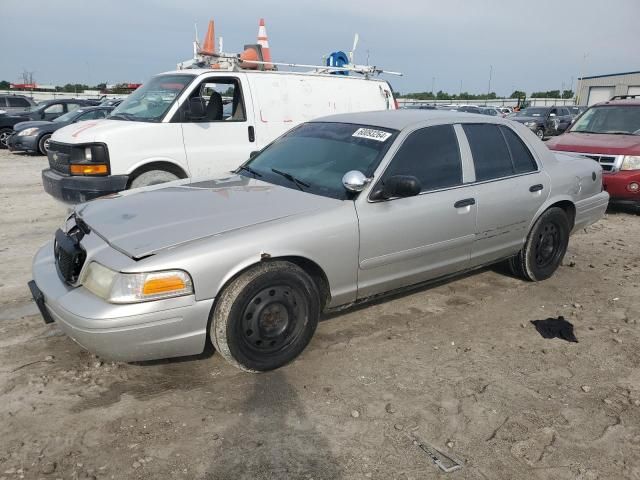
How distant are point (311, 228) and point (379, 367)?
103cm

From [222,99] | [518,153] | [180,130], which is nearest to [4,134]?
[222,99]

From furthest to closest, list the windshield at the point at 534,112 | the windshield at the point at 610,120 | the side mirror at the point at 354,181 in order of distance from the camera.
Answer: the windshield at the point at 534,112
the windshield at the point at 610,120
the side mirror at the point at 354,181

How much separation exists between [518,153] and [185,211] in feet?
10.0

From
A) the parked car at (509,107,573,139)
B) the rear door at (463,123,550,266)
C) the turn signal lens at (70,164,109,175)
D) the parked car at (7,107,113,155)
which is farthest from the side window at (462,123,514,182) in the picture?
the parked car at (509,107,573,139)

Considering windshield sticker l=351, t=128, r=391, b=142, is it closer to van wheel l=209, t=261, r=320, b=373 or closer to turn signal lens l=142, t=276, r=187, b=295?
van wheel l=209, t=261, r=320, b=373

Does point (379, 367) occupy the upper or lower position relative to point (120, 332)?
lower

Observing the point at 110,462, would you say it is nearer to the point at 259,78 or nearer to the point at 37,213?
the point at 259,78

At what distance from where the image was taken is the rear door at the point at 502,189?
4242 mm

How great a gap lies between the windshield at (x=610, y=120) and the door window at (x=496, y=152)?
16.3 feet

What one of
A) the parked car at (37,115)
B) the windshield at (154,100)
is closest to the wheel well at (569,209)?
the windshield at (154,100)

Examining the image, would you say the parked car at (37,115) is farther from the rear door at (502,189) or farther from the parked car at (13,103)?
the rear door at (502,189)

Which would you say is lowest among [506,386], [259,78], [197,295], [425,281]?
[506,386]

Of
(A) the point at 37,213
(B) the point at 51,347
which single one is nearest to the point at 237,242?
(B) the point at 51,347

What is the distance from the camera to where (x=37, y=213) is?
→ 24.3 feet
